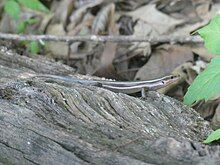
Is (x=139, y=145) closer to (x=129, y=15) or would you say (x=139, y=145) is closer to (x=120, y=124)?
(x=120, y=124)

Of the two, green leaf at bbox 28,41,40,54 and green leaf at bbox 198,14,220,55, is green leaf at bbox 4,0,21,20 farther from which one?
green leaf at bbox 198,14,220,55

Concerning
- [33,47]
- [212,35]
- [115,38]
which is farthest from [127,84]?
[33,47]

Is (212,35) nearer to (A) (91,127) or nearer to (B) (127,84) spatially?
(A) (91,127)

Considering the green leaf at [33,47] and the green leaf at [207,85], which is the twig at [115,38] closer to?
the green leaf at [33,47]

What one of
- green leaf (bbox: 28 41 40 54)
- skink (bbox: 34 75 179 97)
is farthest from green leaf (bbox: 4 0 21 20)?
skink (bbox: 34 75 179 97)

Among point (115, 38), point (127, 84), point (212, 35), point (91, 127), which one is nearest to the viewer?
point (91, 127)

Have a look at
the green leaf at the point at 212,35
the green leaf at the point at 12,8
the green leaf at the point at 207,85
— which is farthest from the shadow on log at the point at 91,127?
the green leaf at the point at 12,8
